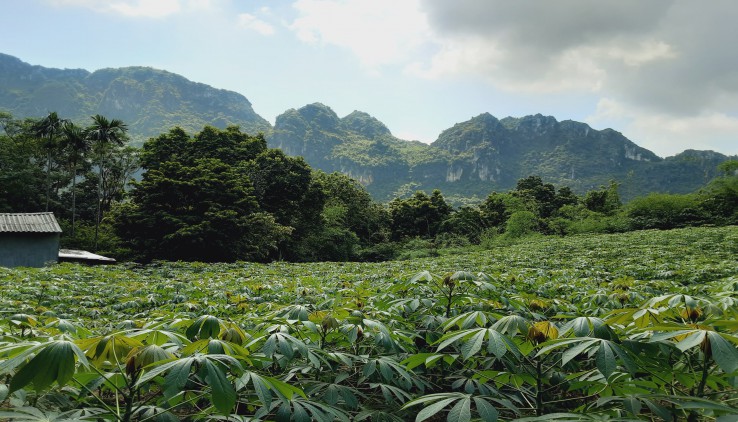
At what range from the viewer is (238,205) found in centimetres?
2105

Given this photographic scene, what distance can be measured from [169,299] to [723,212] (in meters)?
35.0

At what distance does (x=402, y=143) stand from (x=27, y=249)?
123 m

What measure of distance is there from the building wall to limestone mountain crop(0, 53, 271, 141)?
88.8 m

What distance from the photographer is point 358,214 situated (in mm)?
34531

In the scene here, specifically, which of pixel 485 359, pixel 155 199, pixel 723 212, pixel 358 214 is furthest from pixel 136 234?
pixel 723 212

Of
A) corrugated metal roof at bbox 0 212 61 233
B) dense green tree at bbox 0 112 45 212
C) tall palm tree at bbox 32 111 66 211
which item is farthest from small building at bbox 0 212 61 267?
dense green tree at bbox 0 112 45 212

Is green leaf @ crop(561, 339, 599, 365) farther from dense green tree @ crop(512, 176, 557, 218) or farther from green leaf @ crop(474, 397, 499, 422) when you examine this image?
dense green tree @ crop(512, 176, 557, 218)

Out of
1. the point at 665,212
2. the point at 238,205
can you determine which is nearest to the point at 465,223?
the point at 665,212

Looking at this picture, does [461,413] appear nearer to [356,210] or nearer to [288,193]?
[288,193]

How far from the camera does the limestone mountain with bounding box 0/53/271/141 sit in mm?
109750

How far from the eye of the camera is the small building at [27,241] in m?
14.4

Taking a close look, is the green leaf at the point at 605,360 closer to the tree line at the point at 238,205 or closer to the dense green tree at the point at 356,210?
the tree line at the point at 238,205

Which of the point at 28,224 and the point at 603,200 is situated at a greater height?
the point at 603,200

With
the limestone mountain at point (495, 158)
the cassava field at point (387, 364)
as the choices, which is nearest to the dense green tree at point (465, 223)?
the cassava field at point (387, 364)
